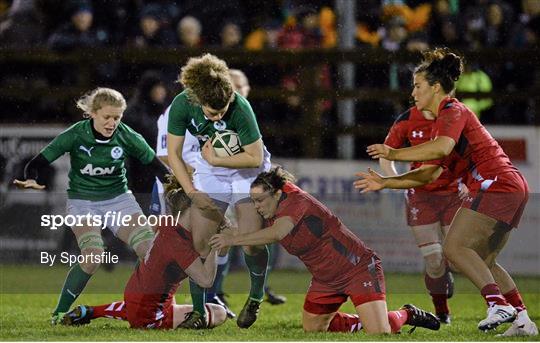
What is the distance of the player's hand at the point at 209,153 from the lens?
810cm

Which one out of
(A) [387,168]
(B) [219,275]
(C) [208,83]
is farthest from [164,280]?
(A) [387,168]

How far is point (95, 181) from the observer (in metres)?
8.38

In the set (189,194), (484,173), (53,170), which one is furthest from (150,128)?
(484,173)

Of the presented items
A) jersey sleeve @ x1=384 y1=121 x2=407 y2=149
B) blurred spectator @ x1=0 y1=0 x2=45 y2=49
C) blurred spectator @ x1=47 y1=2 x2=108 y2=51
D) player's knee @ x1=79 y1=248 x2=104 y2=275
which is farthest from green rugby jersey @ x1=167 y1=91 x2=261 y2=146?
blurred spectator @ x1=0 y1=0 x2=45 y2=49

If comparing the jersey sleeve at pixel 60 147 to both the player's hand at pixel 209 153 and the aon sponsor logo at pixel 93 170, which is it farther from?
the player's hand at pixel 209 153

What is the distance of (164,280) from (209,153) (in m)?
0.83

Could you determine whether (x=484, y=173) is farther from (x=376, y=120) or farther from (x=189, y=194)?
(x=376, y=120)

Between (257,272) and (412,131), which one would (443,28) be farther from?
(257,272)

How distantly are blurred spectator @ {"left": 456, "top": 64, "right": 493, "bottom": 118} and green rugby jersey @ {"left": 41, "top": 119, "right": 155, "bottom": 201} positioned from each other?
16.2 feet

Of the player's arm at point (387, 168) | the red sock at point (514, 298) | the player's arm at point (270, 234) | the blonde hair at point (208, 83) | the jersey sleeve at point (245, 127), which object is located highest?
the blonde hair at point (208, 83)

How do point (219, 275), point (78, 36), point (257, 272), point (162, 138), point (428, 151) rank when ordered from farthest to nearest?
Result: point (78, 36) < point (162, 138) < point (219, 275) < point (257, 272) < point (428, 151)

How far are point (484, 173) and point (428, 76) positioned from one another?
2.24ft

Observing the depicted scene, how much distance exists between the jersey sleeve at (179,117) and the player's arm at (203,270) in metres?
0.77

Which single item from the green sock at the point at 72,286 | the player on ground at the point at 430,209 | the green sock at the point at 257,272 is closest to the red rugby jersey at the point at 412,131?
the player on ground at the point at 430,209
